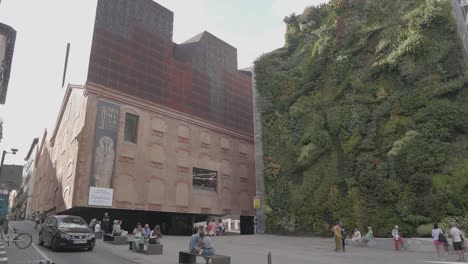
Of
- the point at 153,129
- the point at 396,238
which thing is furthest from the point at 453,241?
the point at 153,129

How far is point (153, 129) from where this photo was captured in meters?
36.8

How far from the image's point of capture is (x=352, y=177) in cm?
2898

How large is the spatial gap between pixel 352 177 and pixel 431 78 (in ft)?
29.7

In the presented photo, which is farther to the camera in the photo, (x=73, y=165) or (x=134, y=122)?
(x=134, y=122)

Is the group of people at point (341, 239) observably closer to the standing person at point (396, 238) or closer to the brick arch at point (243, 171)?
the standing person at point (396, 238)

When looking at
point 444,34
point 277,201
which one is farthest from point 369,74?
point 277,201

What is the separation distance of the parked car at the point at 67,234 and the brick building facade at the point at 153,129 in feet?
42.8

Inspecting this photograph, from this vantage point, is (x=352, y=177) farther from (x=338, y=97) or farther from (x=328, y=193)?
(x=338, y=97)

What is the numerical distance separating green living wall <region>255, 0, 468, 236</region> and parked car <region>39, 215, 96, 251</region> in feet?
61.9

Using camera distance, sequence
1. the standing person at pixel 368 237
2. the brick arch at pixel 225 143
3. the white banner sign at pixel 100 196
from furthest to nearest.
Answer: the brick arch at pixel 225 143 → the white banner sign at pixel 100 196 → the standing person at pixel 368 237

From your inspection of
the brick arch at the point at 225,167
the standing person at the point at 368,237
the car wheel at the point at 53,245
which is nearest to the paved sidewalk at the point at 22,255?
the car wheel at the point at 53,245

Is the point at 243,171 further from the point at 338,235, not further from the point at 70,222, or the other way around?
the point at 70,222

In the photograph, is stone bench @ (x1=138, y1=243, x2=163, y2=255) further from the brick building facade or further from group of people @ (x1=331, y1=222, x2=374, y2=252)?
→ the brick building facade

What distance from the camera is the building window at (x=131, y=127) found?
3509 centimetres
